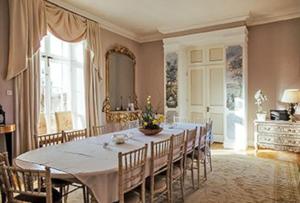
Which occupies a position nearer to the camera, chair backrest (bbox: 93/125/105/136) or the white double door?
chair backrest (bbox: 93/125/105/136)

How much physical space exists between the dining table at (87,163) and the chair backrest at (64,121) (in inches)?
82.6

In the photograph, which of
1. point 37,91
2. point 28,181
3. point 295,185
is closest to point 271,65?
point 295,185

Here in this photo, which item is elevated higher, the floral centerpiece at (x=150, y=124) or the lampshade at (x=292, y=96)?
the lampshade at (x=292, y=96)

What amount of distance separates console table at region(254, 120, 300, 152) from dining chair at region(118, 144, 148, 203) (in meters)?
3.82

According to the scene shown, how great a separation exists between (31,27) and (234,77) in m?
4.48

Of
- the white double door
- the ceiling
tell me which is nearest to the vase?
the white double door

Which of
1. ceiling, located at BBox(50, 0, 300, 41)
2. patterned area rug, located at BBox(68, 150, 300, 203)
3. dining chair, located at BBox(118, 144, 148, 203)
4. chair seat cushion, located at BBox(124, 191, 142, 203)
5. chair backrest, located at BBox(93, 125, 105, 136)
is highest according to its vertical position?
ceiling, located at BBox(50, 0, 300, 41)

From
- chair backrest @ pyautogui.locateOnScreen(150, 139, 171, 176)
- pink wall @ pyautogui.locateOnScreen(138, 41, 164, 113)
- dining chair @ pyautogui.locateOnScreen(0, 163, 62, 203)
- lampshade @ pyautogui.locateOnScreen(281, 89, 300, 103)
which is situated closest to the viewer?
dining chair @ pyautogui.locateOnScreen(0, 163, 62, 203)

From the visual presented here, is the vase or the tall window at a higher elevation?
the tall window

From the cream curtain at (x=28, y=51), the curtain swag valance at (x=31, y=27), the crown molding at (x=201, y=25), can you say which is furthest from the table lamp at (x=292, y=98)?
the curtain swag valance at (x=31, y=27)

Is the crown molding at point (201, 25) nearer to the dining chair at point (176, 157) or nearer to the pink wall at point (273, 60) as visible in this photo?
the pink wall at point (273, 60)

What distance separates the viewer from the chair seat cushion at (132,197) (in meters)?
2.08

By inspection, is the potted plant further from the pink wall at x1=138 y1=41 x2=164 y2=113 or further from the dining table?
the dining table

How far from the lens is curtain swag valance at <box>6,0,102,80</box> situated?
3.75 meters
